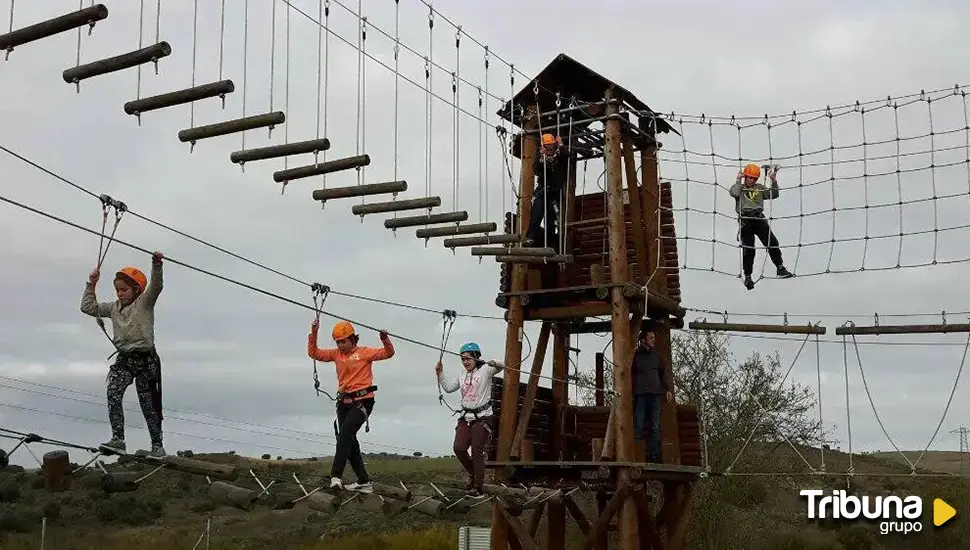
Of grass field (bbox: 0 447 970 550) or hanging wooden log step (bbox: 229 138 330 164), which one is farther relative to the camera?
grass field (bbox: 0 447 970 550)

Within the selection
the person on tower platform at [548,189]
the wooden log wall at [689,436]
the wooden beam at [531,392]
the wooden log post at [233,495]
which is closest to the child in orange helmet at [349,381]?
the wooden log post at [233,495]

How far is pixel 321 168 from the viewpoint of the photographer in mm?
12500

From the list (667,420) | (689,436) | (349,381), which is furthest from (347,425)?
(689,436)

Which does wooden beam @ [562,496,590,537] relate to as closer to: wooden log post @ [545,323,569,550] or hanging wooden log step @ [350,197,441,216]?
wooden log post @ [545,323,569,550]

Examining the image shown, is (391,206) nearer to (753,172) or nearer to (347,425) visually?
(347,425)

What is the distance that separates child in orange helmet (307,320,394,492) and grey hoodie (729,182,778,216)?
675cm

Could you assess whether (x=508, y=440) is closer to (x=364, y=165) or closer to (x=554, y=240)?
(x=554, y=240)

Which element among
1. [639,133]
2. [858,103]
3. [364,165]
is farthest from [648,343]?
[364,165]

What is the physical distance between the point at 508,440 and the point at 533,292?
224 cm

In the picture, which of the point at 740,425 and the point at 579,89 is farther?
the point at 740,425

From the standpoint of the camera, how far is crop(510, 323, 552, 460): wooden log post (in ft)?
55.7

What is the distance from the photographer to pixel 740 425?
29.9 meters

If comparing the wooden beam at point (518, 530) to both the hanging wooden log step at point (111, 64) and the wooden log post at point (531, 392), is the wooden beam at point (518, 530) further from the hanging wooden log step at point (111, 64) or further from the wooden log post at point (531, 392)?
the hanging wooden log step at point (111, 64)

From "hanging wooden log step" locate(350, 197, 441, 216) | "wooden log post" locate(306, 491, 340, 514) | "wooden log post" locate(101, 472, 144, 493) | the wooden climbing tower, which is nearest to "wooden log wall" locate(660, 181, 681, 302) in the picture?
the wooden climbing tower
